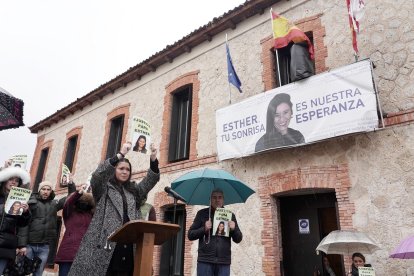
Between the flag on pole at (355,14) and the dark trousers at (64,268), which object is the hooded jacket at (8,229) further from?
the flag on pole at (355,14)

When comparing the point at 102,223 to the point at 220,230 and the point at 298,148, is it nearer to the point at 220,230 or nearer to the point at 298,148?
the point at 220,230

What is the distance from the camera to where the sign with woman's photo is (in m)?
5.62

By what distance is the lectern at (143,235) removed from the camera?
2.21 metres

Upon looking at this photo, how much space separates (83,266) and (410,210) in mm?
4765

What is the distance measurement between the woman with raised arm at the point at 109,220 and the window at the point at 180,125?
5921mm

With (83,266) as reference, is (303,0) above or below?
above

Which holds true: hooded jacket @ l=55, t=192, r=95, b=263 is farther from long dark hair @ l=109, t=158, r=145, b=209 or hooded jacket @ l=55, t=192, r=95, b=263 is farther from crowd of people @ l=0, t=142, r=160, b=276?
long dark hair @ l=109, t=158, r=145, b=209

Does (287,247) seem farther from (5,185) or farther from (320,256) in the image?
(5,185)

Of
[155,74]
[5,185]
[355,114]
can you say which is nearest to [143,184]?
[5,185]

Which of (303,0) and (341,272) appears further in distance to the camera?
(303,0)

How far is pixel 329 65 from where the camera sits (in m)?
6.61

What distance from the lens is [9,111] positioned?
537 cm

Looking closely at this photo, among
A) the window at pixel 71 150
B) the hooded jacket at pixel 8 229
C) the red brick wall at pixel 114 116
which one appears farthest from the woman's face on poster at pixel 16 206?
the window at pixel 71 150

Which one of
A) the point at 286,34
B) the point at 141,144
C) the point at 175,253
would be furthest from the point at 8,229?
the point at 286,34
